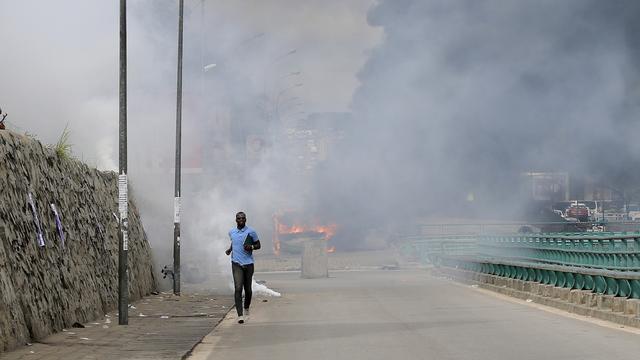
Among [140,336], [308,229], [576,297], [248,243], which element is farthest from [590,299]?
[308,229]

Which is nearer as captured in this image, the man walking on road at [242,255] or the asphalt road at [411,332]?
the asphalt road at [411,332]

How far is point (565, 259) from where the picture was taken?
3622 centimetres

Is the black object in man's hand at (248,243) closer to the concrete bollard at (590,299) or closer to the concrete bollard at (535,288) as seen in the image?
the concrete bollard at (590,299)

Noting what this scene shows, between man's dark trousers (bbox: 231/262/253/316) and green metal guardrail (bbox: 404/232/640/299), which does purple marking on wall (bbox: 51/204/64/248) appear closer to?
man's dark trousers (bbox: 231/262/253/316)

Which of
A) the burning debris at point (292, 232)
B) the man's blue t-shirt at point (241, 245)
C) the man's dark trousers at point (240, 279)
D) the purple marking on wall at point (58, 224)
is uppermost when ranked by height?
the burning debris at point (292, 232)

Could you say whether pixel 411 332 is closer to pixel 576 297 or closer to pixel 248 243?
pixel 248 243

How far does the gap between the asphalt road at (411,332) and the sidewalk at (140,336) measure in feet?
1.56

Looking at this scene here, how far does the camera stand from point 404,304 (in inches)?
1065

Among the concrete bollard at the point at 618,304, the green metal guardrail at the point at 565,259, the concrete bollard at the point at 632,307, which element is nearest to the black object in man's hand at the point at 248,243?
the green metal guardrail at the point at 565,259

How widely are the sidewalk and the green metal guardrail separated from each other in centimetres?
674

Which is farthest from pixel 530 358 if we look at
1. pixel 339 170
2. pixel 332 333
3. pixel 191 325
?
pixel 339 170

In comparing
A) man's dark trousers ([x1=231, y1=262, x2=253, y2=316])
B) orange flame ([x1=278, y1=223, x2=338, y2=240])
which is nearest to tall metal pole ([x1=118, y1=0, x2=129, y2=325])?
man's dark trousers ([x1=231, y1=262, x2=253, y2=316])

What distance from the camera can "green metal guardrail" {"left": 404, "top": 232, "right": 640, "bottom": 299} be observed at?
74.2 ft

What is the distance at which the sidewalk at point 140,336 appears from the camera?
16672 millimetres
